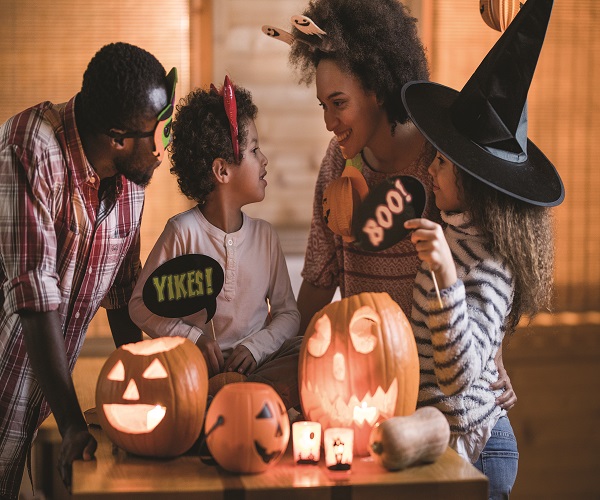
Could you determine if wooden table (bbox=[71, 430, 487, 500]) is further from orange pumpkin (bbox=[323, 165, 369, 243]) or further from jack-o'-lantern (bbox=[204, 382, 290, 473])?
orange pumpkin (bbox=[323, 165, 369, 243])

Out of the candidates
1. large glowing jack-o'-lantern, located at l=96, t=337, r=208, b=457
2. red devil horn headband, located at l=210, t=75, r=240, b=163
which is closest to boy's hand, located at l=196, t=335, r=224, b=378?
large glowing jack-o'-lantern, located at l=96, t=337, r=208, b=457

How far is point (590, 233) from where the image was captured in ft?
10.1

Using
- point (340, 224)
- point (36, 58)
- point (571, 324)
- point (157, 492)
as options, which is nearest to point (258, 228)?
point (340, 224)

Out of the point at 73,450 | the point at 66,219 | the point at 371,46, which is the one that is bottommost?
the point at 73,450

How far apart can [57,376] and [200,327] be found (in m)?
0.30

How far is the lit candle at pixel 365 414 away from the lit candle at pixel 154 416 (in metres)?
0.30

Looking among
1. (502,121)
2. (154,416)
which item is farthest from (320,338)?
(502,121)

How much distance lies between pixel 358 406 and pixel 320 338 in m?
0.12

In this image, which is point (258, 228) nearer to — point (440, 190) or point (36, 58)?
point (440, 190)

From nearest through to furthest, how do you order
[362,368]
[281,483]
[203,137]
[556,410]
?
[281,483], [362,368], [203,137], [556,410]

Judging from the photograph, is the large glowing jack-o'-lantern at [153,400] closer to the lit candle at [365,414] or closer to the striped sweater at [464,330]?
the lit candle at [365,414]

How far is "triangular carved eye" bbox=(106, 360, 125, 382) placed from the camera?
1.26 m

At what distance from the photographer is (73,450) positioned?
4.11 ft

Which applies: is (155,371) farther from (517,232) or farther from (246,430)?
(517,232)
